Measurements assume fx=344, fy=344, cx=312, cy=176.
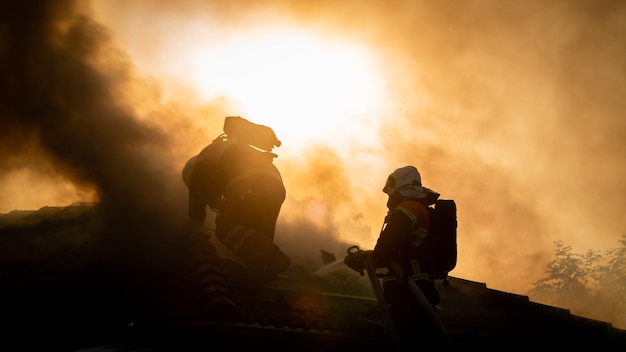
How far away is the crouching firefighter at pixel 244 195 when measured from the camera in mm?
5328

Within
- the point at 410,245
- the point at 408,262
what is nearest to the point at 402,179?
the point at 410,245

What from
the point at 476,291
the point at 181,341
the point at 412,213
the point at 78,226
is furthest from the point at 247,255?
the point at 476,291

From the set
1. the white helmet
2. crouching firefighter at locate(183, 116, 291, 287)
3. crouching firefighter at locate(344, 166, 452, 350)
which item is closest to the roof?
crouching firefighter at locate(344, 166, 452, 350)

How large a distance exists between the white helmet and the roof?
197cm

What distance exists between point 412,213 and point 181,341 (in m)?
3.06

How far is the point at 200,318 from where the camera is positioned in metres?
3.40

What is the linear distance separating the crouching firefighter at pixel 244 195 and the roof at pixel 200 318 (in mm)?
758

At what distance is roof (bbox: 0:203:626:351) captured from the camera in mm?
3518

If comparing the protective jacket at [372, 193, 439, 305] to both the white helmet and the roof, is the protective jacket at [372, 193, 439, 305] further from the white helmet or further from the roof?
the roof

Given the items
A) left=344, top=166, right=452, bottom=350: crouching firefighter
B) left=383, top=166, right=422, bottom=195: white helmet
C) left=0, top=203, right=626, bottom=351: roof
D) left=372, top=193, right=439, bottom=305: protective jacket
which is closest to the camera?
left=0, top=203, right=626, bottom=351: roof

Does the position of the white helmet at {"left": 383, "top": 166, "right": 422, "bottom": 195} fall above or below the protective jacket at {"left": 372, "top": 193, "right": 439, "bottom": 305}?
above

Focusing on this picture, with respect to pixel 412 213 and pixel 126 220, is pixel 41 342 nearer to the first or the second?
pixel 412 213

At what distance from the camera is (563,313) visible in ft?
25.6

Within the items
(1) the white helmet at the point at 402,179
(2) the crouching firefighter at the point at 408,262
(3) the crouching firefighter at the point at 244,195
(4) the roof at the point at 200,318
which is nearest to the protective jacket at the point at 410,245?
(2) the crouching firefighter at the point at 408,262
